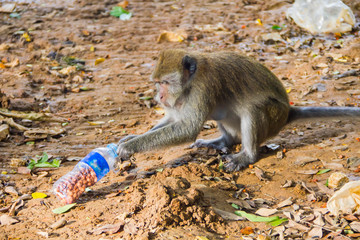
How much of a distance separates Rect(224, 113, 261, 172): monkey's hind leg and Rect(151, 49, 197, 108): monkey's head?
0.91 metres

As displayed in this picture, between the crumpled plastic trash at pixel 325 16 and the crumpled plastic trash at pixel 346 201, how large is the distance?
641 cm

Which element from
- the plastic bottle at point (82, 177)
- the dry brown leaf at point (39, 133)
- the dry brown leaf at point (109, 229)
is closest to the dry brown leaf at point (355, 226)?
the dry brown leaf at point (109, 229)

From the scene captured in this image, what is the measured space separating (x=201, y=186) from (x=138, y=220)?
97cm

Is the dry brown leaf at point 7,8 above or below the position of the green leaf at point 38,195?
above

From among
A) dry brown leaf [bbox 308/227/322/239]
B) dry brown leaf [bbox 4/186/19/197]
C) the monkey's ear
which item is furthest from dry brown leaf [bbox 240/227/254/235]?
dry brown leaf [bbox 4/186/19/197]

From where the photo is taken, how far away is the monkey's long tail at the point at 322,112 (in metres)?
5.36

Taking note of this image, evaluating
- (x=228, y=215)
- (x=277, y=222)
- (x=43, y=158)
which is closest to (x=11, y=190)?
(x=43, y=158)

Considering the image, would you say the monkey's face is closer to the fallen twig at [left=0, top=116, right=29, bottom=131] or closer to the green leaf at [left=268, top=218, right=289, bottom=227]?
the green leaf at [left=268, top=218, right=289, bottom=227]

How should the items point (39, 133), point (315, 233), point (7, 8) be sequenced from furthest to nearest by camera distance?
point (7, 8) → point (39, 133) → point (315, 233)

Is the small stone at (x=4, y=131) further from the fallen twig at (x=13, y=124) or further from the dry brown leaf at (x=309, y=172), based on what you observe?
the dry brown leaf at (x=309, y=172)

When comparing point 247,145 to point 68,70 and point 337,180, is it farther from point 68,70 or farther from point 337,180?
point 68,70

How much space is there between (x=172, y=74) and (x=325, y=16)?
6056mm

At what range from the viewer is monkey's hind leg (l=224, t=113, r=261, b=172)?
5305mm

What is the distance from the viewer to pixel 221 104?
5.43m
